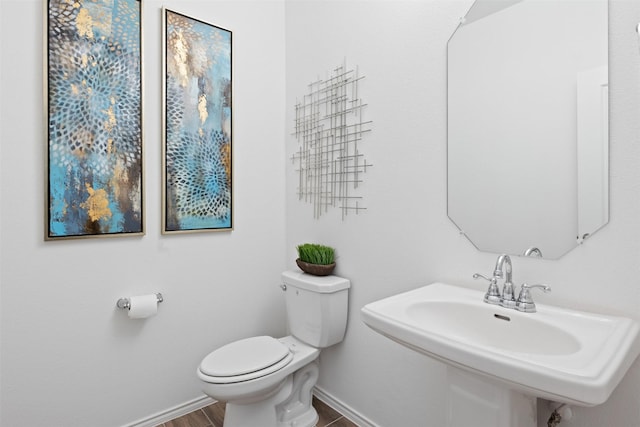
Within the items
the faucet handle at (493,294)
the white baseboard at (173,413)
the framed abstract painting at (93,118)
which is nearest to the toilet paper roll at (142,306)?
the framed abstract painting at (93,118)

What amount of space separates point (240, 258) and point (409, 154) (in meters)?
1.22

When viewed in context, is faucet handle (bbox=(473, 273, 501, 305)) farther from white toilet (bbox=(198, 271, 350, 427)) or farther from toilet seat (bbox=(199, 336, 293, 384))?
toilet seat (bbox=(199, 336, 293, 384))

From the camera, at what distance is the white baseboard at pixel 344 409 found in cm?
178

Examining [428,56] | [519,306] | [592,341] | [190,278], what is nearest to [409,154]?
[428,56]

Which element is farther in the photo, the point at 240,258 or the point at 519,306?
the point at 240,258

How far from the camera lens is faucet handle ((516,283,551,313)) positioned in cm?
109

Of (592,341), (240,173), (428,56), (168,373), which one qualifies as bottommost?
(168,373)

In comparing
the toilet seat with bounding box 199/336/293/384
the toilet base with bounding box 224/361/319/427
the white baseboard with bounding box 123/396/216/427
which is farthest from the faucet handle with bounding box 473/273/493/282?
the white baseboard with bounding box 123/396/216/427

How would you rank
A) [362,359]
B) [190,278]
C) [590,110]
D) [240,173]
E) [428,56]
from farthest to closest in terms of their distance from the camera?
[240,173]
[190,278]
[362,359]
[428,56]
[590,110]

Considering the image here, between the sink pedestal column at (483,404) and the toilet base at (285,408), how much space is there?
34.6 inches

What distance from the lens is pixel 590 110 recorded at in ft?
3.52

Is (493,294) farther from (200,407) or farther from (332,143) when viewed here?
(200,407)

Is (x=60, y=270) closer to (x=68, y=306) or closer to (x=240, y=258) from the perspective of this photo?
(x=68, y=306)

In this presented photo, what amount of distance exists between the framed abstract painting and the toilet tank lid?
831 mm
